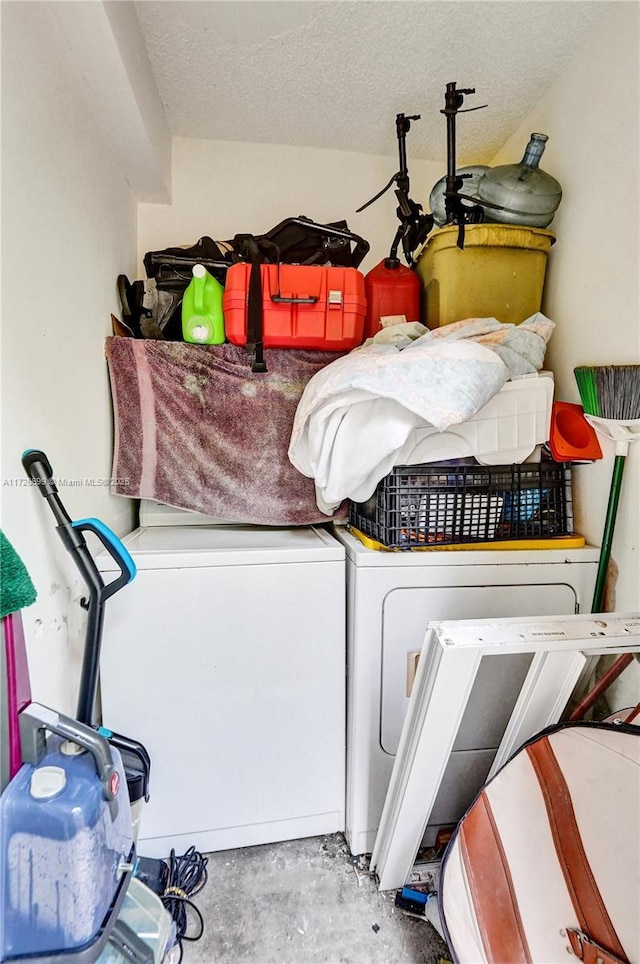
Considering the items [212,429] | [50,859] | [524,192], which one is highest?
[524,192]

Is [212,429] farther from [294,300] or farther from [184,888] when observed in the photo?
[184,888]

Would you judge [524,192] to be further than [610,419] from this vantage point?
Yes

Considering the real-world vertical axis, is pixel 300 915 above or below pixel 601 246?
below

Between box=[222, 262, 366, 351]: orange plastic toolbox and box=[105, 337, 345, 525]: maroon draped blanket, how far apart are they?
95mm

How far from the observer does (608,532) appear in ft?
4.65

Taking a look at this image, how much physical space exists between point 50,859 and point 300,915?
0.85 m

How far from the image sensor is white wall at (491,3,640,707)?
1.40 meters

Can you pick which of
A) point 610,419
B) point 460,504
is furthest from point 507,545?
point 610,419

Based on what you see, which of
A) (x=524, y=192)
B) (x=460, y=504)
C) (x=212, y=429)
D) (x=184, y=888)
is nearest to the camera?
(x=184, y=888)

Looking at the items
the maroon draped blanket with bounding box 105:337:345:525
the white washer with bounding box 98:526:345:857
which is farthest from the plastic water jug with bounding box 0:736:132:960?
the maroon draped blanket with bounding box 105:337:345:525

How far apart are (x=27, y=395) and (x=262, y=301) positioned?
0.88m

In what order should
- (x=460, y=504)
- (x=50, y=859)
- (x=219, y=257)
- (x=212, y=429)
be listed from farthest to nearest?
(x=219, y=257) → (x=212, y=429) → (x=460, y=504) → (x=50, y=859)

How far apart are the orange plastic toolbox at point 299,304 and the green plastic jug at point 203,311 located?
0.03 m

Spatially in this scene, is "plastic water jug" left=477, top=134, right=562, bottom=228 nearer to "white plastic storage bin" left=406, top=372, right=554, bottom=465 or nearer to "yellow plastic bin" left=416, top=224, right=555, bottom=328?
"yellow plastic bin" left=416, top=224, right=555, bottom=328
